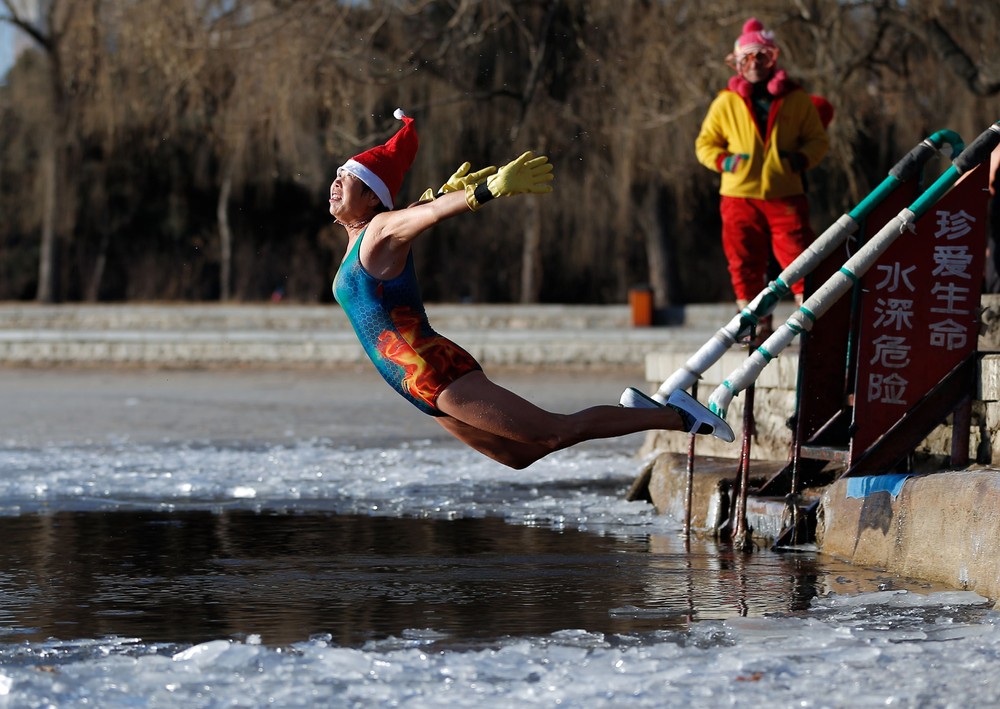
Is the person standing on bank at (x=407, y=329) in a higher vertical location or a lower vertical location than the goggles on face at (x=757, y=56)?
lower

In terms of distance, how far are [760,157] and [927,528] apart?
11.3 ft

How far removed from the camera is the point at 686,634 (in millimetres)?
5059

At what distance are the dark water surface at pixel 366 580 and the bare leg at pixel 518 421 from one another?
0.49 m

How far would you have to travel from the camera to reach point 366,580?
6215mm

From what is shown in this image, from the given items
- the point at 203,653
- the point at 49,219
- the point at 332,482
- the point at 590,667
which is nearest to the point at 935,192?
the point at 590,667

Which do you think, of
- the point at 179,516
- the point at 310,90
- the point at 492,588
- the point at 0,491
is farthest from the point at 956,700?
the point at 310,90

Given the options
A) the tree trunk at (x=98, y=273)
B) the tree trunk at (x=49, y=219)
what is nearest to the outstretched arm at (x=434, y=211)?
the tree trunk at (x=49, y=219)

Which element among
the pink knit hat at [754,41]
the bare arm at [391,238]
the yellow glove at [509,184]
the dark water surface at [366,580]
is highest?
the pink knit hat at [754,41]

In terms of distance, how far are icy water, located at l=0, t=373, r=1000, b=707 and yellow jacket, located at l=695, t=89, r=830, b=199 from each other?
186 centimetres

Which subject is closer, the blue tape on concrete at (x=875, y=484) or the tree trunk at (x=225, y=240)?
the blue tape on concrete at (x=875, y=484)

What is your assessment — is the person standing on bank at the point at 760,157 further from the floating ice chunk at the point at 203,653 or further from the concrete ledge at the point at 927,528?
the floating ice chunk at the point at 203,653

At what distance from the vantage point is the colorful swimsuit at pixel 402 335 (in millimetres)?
6020

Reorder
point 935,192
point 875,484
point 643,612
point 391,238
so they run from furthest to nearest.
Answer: point 935,192
point 875,484
point 391,238
point 643,612

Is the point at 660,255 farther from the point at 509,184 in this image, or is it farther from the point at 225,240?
the point at 509,184
